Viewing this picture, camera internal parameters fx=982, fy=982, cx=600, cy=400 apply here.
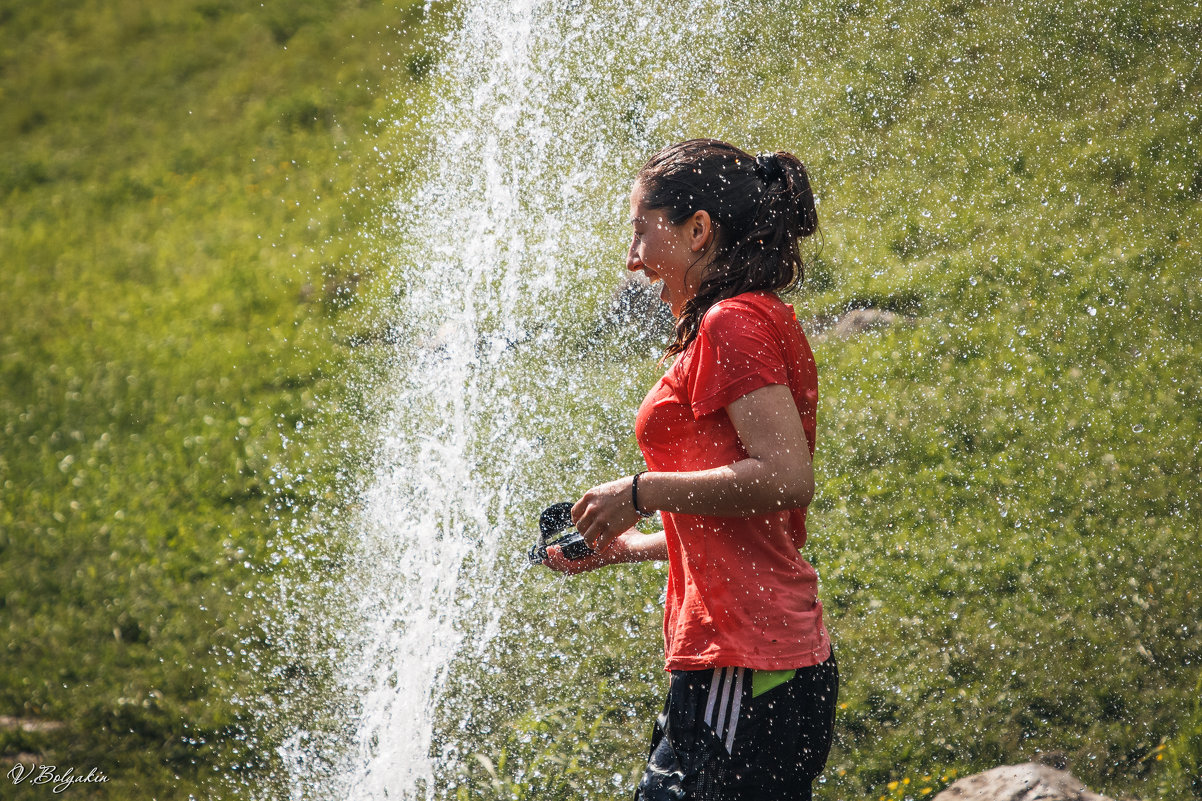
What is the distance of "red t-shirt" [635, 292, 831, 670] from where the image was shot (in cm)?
196

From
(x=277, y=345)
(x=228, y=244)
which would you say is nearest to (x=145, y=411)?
(x=277, y=345)

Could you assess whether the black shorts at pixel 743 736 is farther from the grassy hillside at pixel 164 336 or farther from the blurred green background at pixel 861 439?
the grassy hillside at pixel 164 336

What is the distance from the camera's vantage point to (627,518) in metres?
2.06

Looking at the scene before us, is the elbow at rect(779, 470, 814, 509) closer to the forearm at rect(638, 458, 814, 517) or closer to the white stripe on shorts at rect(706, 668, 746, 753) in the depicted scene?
the forearm at rect(638, 458, 814, 517)

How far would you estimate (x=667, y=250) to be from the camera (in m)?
2.22

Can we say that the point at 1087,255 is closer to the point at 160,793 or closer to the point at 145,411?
the point at 160,793

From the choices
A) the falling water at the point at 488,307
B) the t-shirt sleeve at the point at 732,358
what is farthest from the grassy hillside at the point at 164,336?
the t-shirt sleeve at the point at 732,358

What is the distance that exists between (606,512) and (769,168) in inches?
33.8

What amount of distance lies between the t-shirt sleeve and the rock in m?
2.14

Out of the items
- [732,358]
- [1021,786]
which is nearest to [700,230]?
[732,358]

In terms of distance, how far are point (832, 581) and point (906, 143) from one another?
142 inches

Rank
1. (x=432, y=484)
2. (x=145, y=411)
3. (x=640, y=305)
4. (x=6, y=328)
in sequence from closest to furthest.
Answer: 1. (x=432, y=484)
2. (x=640, y=305)
3. (x=145, y=411)
4. (x=6, y=328)

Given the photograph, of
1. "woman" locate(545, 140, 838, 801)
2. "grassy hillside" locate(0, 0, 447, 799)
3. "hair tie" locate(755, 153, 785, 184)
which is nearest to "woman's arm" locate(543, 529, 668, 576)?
"woman" locate(545, 140, 838, 801)

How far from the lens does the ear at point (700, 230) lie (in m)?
2.16
